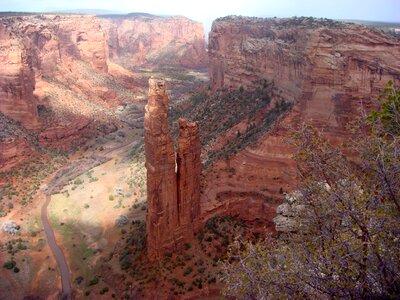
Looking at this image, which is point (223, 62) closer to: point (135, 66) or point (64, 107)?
point (64, 107)

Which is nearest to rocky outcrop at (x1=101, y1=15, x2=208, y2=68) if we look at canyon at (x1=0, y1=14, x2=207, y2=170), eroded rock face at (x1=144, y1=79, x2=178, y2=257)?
canyon at (x1=0, y1=14, x2=207, y2=170)

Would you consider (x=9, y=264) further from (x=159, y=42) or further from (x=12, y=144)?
(x=159, y=42)

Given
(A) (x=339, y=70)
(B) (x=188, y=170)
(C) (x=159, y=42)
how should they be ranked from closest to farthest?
(B) (x=188, y=170), (A) (x=339, y=70), (C) (x=159, y=42)

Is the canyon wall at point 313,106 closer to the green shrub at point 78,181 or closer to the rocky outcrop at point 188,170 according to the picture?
the rocky outcrop at point 188,170

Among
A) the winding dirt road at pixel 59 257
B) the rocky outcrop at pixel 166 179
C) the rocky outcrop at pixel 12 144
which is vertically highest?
the rocky outcrop at pixel 166 179

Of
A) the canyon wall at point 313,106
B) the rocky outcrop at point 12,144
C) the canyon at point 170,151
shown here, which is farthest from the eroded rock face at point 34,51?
the canyon wall at point 313,106

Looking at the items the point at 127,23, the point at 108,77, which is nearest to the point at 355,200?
the point at 108,77

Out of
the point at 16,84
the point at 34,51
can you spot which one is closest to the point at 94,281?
the point at 16,84
